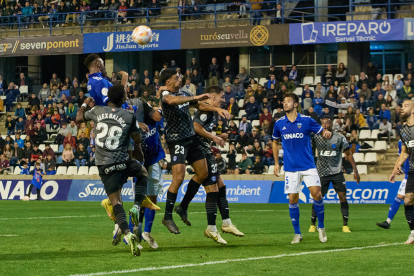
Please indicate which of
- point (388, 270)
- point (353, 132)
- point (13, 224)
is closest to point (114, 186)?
point (388, 270)

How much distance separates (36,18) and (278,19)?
1340 centimetres

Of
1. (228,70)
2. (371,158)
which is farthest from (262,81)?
(371,158)

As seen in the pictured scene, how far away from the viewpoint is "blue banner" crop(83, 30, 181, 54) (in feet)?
108

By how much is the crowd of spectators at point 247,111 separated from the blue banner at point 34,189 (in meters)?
2.10

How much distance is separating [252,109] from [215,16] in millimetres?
5588

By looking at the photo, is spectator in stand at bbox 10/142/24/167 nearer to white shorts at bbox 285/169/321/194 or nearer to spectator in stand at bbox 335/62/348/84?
spectator in stand at bbox 335/62/348/84

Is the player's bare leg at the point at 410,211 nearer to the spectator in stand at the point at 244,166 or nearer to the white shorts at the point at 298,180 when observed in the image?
the white shorts at the point at 298,180

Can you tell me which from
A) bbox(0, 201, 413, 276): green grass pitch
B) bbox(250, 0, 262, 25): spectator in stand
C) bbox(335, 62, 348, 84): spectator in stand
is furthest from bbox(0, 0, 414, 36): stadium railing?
bbox(0, 201, 413, 276): green grass pitch

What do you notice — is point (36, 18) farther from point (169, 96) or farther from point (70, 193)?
point (169, 96)

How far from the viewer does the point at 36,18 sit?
3703 centimetres

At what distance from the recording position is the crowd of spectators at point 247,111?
26469 mm

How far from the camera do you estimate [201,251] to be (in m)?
9.38

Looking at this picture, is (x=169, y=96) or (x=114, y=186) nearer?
(x=114, y=186)

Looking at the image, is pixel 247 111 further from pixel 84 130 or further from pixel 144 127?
pixel 144 127
